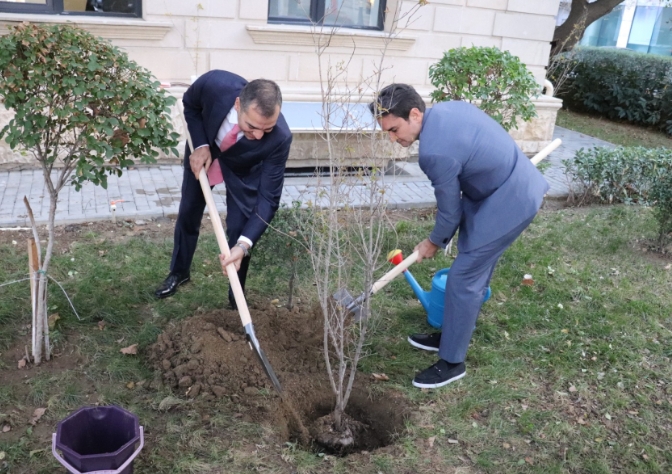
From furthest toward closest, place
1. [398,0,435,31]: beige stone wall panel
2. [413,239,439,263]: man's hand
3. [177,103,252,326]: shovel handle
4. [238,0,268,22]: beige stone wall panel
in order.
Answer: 1. [398,0,435,31]: beige stone wall panel
2. [238,0,268,22]: beige stone wall panel
3. [413,239,439,263]: man's hand
4. [177,103,252,326]: shovel handle

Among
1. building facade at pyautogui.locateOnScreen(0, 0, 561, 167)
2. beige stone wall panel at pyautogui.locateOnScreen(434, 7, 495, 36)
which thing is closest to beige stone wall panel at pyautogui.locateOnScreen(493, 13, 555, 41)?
building facade at pyautogui.locateOnScreen(0, 0, 561, 167)

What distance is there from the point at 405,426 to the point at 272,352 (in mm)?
940

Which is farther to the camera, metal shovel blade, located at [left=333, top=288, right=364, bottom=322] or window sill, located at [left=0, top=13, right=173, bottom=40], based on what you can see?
window sill, located at [left=0, top=13, right=173, bottom=40]

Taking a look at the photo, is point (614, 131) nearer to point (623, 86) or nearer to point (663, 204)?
point (623, 86)

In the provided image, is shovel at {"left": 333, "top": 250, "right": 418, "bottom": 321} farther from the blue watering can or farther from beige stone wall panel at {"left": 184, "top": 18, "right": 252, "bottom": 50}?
beige stone wall panel at {"left": 184, "top": 18, "right": 252, "bottom": 50}

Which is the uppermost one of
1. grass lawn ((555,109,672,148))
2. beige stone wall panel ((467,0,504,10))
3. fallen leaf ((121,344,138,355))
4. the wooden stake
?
beige stone wall panel ((467,0,504,10))

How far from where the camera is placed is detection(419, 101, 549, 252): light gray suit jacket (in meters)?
3.18

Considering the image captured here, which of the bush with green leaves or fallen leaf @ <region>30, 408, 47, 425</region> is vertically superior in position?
the bush with green leaves

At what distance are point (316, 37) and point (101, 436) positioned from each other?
581 centimetres

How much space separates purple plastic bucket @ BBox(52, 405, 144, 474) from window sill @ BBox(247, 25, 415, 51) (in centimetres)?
534

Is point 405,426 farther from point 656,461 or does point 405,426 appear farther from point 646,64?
point 646,64

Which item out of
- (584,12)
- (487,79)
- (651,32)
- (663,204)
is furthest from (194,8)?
(651,32)

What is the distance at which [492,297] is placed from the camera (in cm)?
487

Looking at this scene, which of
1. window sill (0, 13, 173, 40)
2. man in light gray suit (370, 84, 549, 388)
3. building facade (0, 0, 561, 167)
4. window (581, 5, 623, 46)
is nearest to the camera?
man in light gray suit (370, 84, 549, 388)
